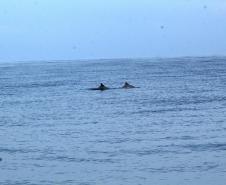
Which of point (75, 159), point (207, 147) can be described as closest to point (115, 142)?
point (75, 159)

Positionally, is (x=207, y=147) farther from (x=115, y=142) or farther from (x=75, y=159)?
(x=75, y=159)

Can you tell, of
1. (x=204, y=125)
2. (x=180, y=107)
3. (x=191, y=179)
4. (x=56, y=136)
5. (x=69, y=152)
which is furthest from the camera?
(x=180, y=107)

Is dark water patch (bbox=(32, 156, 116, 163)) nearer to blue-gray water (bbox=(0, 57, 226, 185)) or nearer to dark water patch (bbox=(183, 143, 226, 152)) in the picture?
blue-gray water (bbox=(0, 57, 226, 185))

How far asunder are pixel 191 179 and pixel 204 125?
14.4m

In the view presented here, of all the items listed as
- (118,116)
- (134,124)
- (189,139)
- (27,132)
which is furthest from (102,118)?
(189,139)

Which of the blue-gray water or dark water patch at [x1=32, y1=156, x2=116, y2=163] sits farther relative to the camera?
dark water patch at [x1=32, y1=156, x2=116, y2=163]

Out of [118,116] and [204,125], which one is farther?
[118,116]

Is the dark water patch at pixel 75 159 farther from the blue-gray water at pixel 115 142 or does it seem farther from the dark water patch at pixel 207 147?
the dark water patch at pixel 207 147

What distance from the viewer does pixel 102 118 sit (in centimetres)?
4269

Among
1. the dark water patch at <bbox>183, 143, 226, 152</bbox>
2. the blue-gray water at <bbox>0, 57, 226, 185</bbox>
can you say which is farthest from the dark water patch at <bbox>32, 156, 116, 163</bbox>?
the dark water patch at <bbox>183, 143, 226, 152</bbox>

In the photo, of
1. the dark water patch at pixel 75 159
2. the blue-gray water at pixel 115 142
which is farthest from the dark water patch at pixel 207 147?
the dark water patch at pixel 75 159

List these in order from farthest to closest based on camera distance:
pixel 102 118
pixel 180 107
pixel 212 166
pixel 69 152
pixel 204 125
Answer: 1. pixel 180 107
2. pixel 102 118
3. pixel 204 125
4. pixel 69 152
5. pixel 212 166

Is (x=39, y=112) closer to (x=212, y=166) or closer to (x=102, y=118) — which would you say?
(x=102, y=118)

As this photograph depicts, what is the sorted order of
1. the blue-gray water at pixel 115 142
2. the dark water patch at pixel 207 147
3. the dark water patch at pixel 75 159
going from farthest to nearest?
the dark water patch at pixel 207 147, the dark water patch at pixel 75 159, the blue-gray water at pixel 115 142
